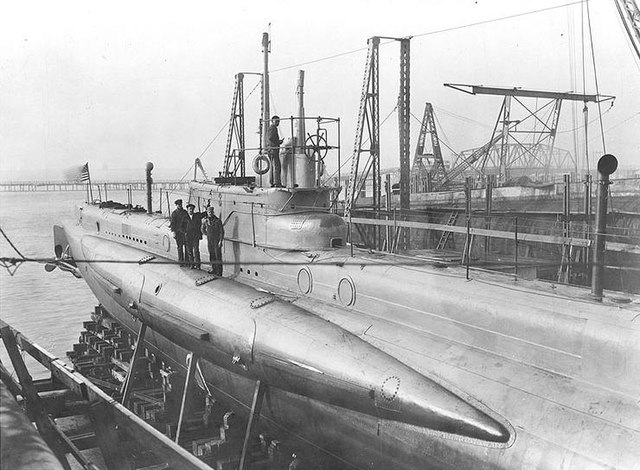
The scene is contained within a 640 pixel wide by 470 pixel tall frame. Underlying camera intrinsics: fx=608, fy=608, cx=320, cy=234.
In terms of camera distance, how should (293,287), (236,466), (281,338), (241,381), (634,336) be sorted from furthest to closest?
(293,287) < (241,381) < (236,466) < (281,338) < (634,336)

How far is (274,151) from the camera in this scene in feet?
41.2

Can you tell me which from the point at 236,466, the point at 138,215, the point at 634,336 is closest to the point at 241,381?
the point at 236,466

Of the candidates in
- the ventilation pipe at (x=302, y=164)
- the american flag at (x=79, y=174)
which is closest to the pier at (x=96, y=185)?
the american flag at (x=79, y=174)

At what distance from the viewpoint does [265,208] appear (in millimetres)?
11953

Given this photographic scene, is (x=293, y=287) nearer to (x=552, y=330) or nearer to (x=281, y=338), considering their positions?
(x=281, y=338)

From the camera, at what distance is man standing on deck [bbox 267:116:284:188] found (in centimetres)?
1253

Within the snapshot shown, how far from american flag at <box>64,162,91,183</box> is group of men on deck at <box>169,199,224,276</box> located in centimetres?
1094

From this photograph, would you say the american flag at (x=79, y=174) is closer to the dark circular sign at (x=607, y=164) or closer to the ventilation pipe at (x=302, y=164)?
→ the ventilation pipe at (x=302, y=164)

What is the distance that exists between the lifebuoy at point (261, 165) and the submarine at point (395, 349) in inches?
27.3

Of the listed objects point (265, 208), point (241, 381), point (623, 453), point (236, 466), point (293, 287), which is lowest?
point (236, 466)

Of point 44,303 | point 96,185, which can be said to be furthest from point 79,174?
point 96,185

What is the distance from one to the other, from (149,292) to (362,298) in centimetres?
431

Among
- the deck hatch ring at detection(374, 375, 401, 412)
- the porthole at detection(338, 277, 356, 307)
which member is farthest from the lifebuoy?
the deck hatch ring at detection(374, 375, 401, 412)

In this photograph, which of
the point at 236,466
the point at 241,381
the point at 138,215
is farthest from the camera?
the point at 138,215
